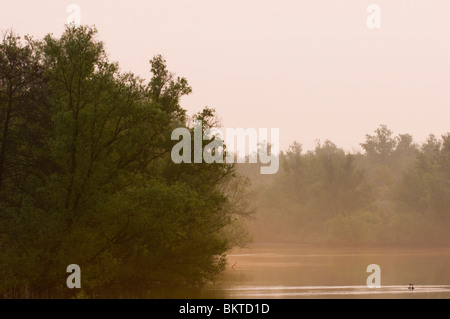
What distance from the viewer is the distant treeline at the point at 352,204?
110 metres

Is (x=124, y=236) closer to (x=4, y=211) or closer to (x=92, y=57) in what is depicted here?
(x=4, y=211)

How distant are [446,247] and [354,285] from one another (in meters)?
62.2

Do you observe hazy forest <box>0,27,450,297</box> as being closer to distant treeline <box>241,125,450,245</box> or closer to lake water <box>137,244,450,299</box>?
lake water <box>137,244,450,299</box>

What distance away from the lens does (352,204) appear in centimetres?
12156

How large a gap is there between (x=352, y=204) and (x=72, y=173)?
9124 centimetres

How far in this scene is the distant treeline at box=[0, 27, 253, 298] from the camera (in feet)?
113

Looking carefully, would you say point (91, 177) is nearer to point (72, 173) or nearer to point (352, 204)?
point (72, 173)

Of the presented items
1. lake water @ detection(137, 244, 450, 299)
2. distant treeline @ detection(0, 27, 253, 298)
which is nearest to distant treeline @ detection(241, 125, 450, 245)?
lake water @ detection(137, 244, 450, 299)

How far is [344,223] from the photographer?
366 ft

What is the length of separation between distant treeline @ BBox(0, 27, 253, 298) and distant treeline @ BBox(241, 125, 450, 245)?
68.0m

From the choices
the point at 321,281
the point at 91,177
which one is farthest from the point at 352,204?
the point at 91,177

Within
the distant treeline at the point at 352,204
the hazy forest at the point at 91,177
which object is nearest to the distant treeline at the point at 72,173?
the hazy forest at the point at 91,177

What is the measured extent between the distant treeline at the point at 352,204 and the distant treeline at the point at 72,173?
6795 cm

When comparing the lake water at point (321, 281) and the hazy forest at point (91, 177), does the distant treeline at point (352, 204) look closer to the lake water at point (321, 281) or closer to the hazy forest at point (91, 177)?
the lake water at point (321, 281)
